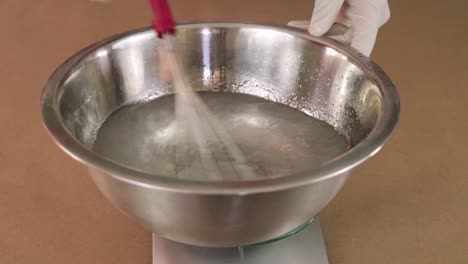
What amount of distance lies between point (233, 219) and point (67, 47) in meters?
1.00

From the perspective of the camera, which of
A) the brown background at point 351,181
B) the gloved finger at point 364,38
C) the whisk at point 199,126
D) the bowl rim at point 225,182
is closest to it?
the bowl rim at point 225,182

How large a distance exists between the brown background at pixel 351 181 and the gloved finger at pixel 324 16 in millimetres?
276

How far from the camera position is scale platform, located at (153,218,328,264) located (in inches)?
29.3

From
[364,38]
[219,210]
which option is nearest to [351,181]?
[364,38]

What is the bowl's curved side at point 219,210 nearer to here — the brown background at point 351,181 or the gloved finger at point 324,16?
the brown background at point 351,181

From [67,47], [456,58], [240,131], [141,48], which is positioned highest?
[67,47]

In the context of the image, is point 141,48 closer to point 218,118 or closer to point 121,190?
point 218,118

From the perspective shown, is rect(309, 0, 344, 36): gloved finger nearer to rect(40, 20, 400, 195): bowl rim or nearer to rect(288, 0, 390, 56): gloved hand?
rect(288, 0, 390, 56): gloved hand

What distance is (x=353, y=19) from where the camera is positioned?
3.27 feet

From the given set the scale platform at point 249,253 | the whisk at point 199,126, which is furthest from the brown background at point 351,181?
the whisk at point 199,126

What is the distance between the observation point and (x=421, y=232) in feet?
2.93

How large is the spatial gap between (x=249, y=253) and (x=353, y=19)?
0.49m

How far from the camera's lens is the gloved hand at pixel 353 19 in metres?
0.95

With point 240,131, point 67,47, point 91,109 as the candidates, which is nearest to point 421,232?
point 240,131
